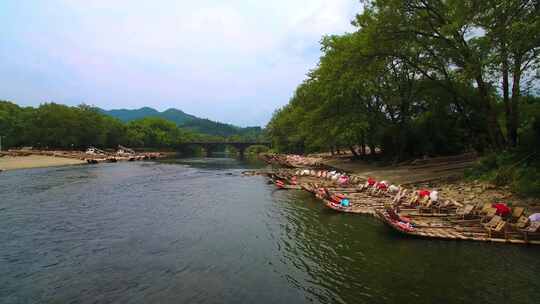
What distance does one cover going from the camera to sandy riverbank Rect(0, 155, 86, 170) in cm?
5992

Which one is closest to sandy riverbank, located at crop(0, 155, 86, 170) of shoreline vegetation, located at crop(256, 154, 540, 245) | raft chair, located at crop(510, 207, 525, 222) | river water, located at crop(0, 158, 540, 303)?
river water, located at crop(0, 158, 540, 303)

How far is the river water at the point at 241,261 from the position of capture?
417 inches

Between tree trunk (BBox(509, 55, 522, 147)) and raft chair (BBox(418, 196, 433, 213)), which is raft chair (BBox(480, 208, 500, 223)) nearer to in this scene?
raft chair (BBox(418, 196, 433, 213))

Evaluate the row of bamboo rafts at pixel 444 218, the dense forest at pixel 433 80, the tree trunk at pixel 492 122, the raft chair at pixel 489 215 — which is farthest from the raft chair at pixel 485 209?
the tree trunk at pixel 492 122

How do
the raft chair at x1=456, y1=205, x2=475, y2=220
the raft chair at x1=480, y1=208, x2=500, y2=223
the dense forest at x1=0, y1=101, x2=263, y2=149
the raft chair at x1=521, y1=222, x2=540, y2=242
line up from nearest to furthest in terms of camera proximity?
the raft chair at x1=521, y1=222, x2=540, y2=242 → the raft chair at x1=480, y1=208, x2=500, y2=223 → the raft chair at x1=456, y1=205, x2=475, y2=220 → the dense forest at x1=0, y1=101, x2=263, y2=149

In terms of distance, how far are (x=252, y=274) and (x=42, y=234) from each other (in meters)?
12.1

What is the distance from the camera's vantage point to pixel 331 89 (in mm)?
39750

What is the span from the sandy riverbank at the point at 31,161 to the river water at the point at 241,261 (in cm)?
4488

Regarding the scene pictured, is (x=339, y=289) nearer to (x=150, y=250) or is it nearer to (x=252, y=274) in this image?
(x=252, y=274)

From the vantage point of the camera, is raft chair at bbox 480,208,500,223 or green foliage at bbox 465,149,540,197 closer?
raft chair at bbox 480,208,500,223

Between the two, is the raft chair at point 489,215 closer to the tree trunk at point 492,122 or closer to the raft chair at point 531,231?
the raft chair at point 531,231

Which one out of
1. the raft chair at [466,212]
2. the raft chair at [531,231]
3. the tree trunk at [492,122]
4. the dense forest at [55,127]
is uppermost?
the dense forest at [55,127]

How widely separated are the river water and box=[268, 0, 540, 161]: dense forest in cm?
1113

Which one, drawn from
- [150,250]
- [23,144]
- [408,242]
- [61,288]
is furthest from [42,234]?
[23,144]
